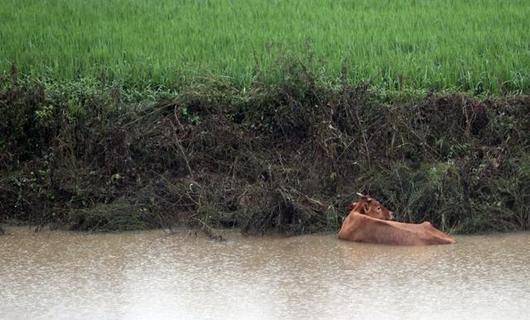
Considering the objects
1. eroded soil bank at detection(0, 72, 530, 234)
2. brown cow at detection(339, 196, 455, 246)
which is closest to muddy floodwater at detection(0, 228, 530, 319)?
brown cow at detection(339, 196, 455, 246)

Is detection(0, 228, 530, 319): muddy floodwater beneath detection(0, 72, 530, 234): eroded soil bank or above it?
beneath

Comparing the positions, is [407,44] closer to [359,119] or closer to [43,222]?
[359,119]

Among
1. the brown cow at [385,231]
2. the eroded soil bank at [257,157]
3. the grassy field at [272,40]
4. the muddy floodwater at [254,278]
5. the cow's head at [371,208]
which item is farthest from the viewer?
the grassy field at [272,40]

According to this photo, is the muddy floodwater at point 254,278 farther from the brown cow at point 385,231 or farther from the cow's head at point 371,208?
the cow's head at point 371,208

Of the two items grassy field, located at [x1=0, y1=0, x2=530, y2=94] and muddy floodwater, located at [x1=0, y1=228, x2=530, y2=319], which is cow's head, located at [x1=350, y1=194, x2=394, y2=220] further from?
grassy field, located at [x1=0, y1=0, x2=530, y2=94]

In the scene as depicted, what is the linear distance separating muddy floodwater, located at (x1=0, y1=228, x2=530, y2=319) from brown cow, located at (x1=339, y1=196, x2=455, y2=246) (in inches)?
2.8

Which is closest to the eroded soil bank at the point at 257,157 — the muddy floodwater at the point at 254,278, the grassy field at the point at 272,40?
the muddy floodwater at the point at 254,278

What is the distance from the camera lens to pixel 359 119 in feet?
21.6

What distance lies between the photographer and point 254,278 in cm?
521

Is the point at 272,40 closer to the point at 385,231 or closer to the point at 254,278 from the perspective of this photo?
the point at 385,231

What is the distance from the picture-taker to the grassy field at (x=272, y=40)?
7238 mm

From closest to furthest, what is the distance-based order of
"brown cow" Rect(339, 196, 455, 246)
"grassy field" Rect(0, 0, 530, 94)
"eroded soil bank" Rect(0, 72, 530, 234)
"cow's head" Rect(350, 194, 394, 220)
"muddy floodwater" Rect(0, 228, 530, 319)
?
"muddy floodwater" Rect(0, 228, 530, 319)
"brown cow" Rect(339, 196, 455, 246)
"cow's head" Rect(350, 194, 394, 220)
"eroded soil bank" Rect(0, 72, 530, 234)
"grassy field" Rect(0, 0, 530, 94)

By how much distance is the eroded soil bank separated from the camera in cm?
620

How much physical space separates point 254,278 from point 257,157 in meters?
1.48
